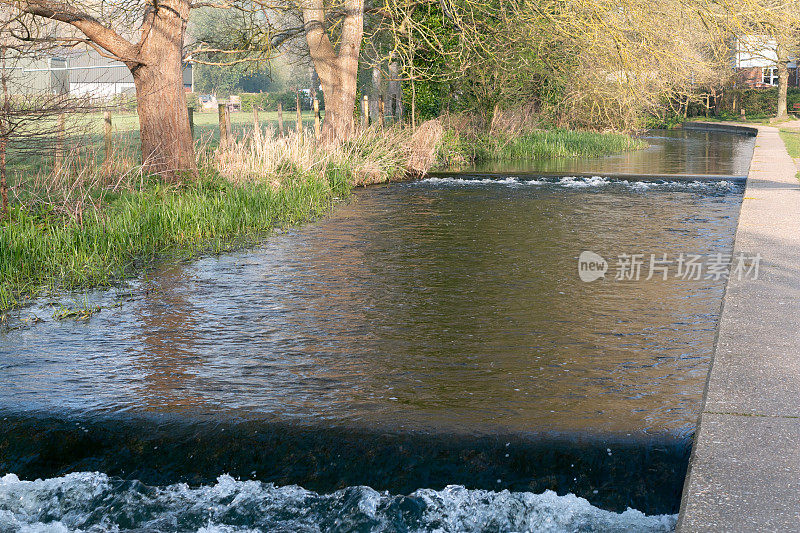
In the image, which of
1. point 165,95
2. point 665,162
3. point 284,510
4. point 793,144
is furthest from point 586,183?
point 284,510

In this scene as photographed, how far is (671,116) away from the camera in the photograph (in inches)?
1775

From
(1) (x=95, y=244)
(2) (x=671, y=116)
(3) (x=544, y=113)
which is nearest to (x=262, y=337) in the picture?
(1) (x=95, y=244)

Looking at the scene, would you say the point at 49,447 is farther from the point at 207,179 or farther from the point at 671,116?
the point at 671,116

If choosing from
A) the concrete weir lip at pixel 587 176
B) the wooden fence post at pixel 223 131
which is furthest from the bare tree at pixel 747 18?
the wooden fence post at pixel 223 131

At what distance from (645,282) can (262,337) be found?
12.2 feet

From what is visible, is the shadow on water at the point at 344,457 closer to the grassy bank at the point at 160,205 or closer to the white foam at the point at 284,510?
the white foam at the point at 284,510

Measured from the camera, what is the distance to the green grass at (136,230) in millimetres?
8094

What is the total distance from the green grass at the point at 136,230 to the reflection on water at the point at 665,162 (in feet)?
26.8

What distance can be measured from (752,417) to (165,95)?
10.8 m

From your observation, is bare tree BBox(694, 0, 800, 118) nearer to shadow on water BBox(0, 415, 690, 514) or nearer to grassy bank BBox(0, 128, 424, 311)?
grassy bank BBox(0, 128, 424, 311)

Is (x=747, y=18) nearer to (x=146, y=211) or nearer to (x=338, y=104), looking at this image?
(x=338, y=104)

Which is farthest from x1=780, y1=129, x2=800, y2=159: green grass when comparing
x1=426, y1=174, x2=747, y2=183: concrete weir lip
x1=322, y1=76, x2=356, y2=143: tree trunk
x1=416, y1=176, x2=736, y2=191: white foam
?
x1=322, y1=76, x2=356, y2=143: tree trunk

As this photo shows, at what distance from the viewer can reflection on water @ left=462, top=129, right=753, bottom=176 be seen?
19234 mm

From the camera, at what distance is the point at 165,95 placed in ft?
41.6
